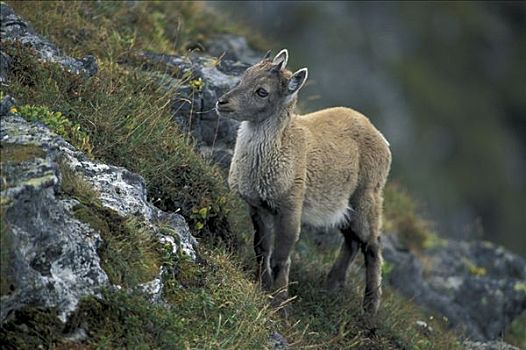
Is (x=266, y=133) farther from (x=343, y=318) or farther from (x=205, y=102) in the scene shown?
(x=343, y=318)

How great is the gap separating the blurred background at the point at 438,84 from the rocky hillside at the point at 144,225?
30196mm

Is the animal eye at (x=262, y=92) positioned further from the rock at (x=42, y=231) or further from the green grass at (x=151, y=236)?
the rock at (x=42, y=231)

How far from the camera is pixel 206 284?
28.1 feet

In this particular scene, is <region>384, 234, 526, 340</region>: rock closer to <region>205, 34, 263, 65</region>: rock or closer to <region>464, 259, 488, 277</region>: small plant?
<region>464, 259, 488, 277</region>: small plant

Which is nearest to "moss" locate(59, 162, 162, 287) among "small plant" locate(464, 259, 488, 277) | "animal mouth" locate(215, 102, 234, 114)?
"animal mouth" locate(215, 102, 234, 114)

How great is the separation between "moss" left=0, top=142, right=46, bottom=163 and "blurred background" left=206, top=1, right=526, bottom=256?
123 feet

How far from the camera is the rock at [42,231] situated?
688 centimetres

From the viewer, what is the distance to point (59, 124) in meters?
8.82

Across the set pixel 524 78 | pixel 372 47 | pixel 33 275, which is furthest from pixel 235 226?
pixel 524 78

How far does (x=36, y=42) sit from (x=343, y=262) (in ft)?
15.0

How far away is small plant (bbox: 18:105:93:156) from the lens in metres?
8.59

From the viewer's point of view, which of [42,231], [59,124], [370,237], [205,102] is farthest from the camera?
[205,102]

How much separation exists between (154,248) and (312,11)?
158ft

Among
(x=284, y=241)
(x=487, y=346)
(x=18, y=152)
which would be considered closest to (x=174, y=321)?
(x=18, y=152)
